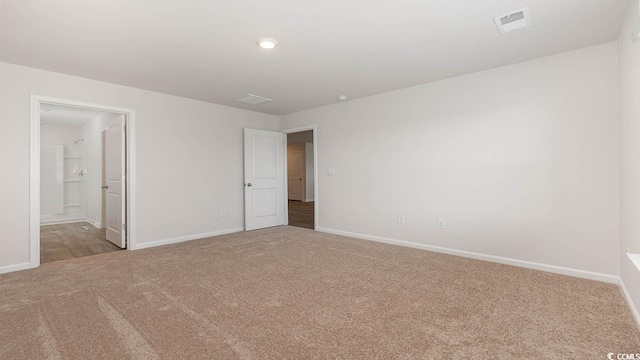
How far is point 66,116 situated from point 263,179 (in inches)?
177

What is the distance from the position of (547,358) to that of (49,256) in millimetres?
5530

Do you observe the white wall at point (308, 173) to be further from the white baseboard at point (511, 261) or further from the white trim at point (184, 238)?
the white baseboard at point (511, 261)

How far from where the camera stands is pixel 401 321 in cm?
215

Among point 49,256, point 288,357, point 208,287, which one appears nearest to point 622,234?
point 288,357

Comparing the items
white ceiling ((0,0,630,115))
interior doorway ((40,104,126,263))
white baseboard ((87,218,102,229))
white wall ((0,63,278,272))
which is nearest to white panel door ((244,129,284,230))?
white wall ((0,63,278,272))

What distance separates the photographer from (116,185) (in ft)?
15.1

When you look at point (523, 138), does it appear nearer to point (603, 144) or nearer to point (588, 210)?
point (603, 144)

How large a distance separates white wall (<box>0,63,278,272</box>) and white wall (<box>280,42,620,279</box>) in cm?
231

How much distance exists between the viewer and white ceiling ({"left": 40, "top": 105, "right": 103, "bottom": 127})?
5.74m

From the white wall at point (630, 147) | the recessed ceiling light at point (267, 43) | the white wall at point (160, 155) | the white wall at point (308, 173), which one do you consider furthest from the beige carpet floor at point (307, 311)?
the white wall at point (308, 173)

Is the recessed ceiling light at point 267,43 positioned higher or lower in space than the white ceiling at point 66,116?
lower

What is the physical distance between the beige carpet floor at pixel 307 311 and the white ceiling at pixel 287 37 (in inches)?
92.0

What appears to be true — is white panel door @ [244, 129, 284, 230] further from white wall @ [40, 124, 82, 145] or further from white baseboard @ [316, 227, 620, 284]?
white wall @ [40, 124, 82, 145]

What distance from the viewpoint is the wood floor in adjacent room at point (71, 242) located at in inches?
164
